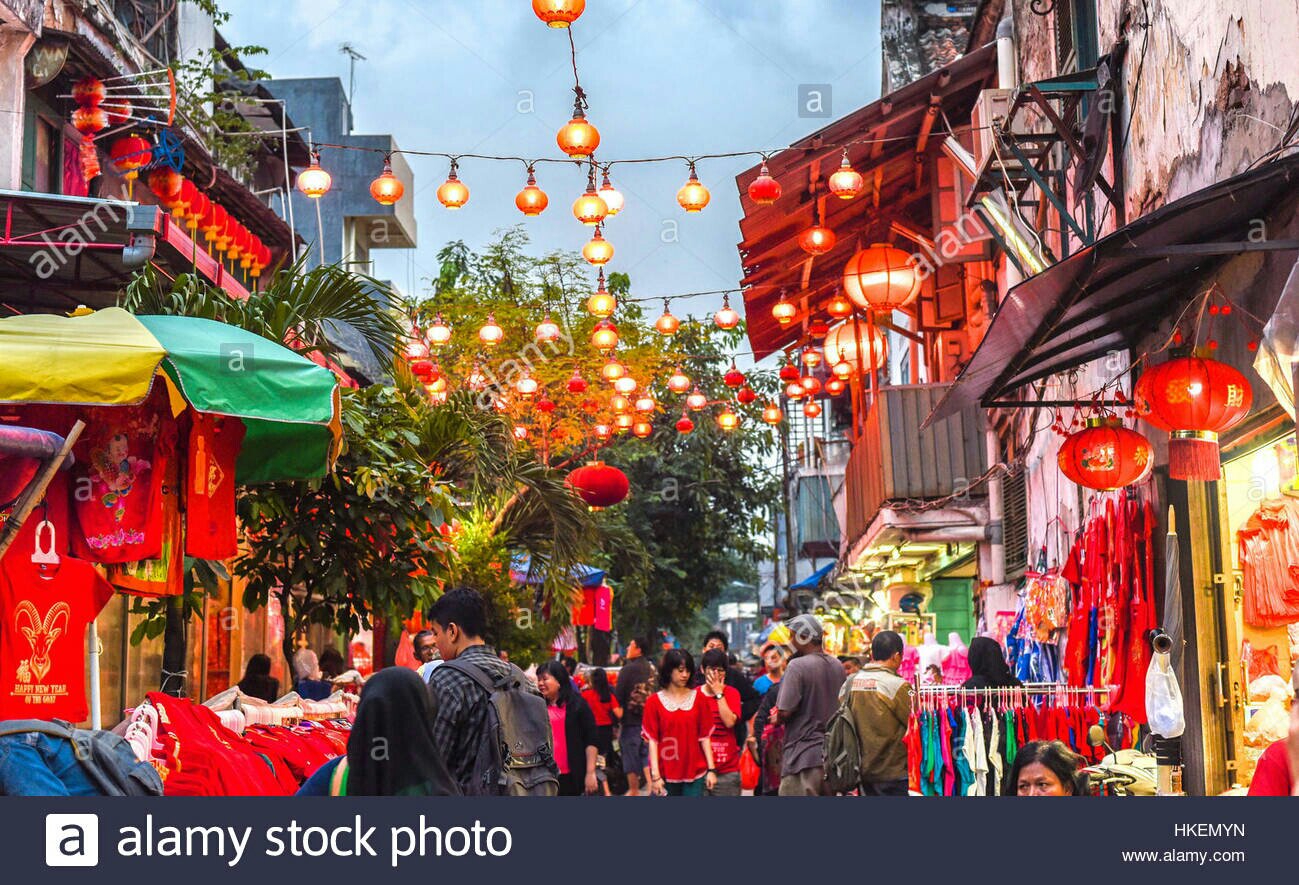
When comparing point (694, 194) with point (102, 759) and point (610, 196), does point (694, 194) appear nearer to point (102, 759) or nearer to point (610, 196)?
point (610, 196)

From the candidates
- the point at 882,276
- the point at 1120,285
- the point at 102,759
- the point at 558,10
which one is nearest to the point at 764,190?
the point at 882,276

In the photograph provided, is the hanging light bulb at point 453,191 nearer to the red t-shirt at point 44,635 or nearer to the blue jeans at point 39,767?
the red t-shirt at point 44,635

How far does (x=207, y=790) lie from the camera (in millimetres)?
6730

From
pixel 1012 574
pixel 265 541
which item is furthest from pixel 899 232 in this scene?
pixel 265 541

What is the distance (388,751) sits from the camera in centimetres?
490

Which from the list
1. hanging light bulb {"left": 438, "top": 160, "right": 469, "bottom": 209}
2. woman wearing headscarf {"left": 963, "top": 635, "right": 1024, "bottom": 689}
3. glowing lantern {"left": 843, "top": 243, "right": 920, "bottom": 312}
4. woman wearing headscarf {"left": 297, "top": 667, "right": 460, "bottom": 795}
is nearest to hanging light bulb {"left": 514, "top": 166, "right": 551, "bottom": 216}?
hanging light bulb {"left": 438, "top": 160, "right": 469, "bottom": 209}

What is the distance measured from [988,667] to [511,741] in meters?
4.93

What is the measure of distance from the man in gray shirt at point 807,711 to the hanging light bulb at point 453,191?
601 centimetres

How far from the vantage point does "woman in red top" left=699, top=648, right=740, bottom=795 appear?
12.0 m

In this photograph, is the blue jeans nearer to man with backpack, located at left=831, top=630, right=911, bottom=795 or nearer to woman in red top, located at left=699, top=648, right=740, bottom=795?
man with backpack, located at left=831, top=630, right=911, bottom=795

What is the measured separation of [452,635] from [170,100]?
421 inches

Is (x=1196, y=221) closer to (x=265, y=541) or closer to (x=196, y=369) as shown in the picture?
(x=196, y=369)

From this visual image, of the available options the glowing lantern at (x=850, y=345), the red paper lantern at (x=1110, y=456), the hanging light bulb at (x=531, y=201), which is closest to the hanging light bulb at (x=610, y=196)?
the hanging light bulb at (x=531, y=201)

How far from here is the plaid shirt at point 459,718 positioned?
249 inches
